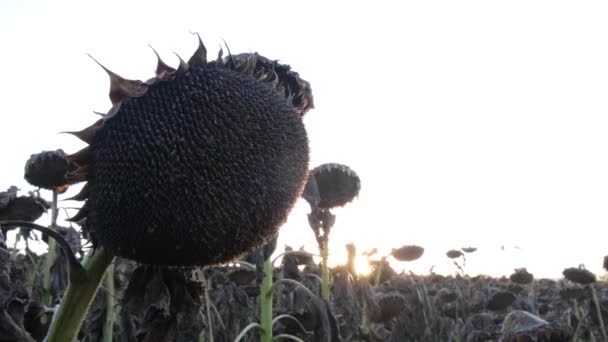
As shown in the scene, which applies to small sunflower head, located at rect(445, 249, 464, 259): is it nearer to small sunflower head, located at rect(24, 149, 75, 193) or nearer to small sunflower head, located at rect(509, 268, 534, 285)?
small sunflower head, located at rect(509, 268, 534, 285)

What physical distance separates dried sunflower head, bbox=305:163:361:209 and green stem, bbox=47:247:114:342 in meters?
3.05

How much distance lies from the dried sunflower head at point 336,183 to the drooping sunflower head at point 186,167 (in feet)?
9.81

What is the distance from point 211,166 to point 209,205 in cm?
11

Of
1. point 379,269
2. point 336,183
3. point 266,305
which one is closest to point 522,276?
point 379,269

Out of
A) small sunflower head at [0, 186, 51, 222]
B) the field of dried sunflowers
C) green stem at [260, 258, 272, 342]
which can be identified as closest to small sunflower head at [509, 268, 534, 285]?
green stem at [260, 258, 272, 342]

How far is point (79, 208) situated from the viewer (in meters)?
1.79

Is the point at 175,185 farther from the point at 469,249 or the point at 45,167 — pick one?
the point at 469,249

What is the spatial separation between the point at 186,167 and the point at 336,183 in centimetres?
333

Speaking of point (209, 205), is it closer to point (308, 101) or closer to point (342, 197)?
point (308, 101)

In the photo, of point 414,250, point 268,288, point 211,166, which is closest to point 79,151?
point 211,166

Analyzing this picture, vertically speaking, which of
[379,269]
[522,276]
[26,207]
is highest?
[522,276]

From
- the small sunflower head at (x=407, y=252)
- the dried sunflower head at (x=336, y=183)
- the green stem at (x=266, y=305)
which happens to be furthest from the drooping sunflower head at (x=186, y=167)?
the small sunflower head at (x=407, y=252)

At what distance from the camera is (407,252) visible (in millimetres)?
7555

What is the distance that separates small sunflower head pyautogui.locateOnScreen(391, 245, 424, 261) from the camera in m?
7.48
